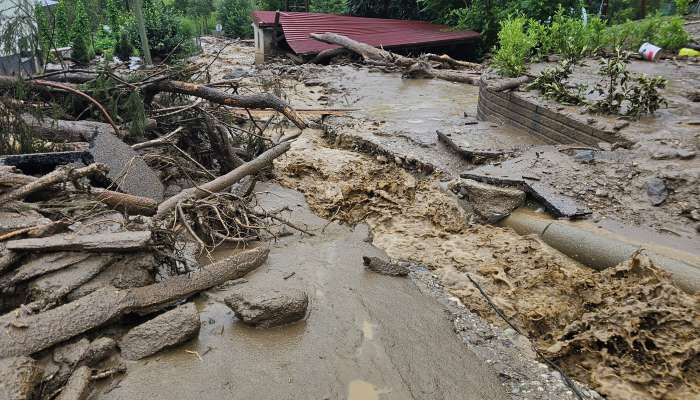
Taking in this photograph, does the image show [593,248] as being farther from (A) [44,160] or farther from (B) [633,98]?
(A) [44,160]

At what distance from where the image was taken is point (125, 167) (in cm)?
461

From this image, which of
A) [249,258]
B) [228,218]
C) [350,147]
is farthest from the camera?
[350,147]

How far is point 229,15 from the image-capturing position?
81.8 ft

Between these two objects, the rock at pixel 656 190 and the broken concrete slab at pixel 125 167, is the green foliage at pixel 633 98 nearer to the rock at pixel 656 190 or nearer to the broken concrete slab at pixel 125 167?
the rock at pixel 656 190

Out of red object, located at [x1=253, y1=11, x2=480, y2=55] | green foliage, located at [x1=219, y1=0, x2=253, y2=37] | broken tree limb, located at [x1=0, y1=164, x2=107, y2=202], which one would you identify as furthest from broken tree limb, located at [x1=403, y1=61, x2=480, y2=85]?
green foliage, located at [x1=219, y1=0, x2=253, y2=37]

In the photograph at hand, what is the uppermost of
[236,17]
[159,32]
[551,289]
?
[236,17]

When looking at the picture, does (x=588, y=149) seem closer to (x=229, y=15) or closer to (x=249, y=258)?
(x=249, y=258)

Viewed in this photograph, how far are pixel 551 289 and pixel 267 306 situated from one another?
2.36 meters

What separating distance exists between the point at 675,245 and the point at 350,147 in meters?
4.59

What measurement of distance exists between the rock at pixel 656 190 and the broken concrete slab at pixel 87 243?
4554 mm

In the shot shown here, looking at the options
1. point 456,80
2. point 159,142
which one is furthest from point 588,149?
point 456,80

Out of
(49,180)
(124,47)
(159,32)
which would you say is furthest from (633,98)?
(124,47)

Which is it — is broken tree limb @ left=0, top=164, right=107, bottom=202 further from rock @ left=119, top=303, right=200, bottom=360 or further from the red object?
the red object

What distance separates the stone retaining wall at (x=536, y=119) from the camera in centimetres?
566
